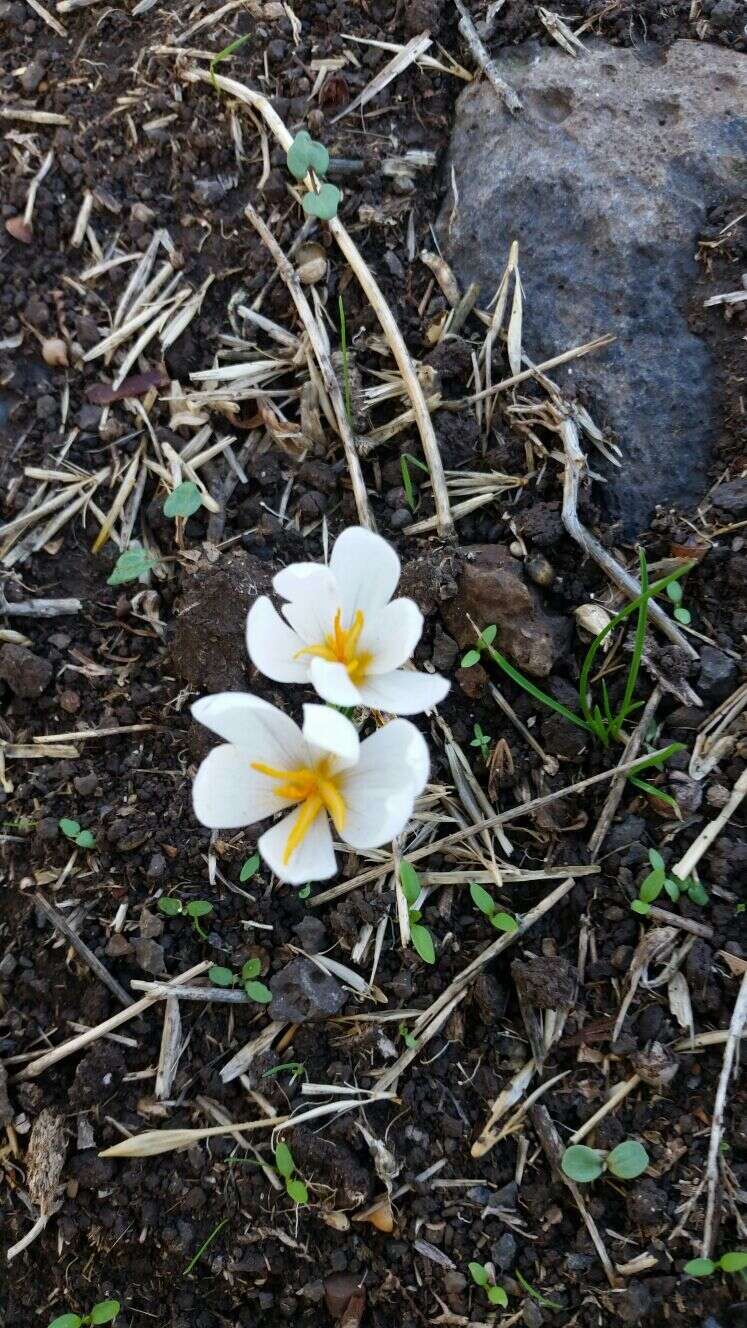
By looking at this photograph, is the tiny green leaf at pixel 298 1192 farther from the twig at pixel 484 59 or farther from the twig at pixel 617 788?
the twig at pixel 484 59

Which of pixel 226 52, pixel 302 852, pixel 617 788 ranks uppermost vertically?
pixel 226 52

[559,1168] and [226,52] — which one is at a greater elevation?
[226,52]

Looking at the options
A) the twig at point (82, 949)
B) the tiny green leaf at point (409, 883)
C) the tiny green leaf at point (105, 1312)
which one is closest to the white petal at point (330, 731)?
the tiny green leaf at point (409, 883)

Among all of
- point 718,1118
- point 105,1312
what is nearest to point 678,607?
point 718,1118

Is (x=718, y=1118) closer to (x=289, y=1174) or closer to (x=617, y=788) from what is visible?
(x=617, y=788)

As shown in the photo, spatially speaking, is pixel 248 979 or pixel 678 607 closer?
pixel 248 979

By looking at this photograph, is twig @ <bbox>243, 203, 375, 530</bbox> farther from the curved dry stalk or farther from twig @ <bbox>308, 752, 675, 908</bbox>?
twig @ <bbox>308, 752, 675, 908</bbox>

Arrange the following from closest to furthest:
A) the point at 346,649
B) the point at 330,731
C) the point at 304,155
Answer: the point at 330,731, the point at 346,649, the point at 304,155

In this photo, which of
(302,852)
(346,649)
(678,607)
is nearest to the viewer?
(302,852)
